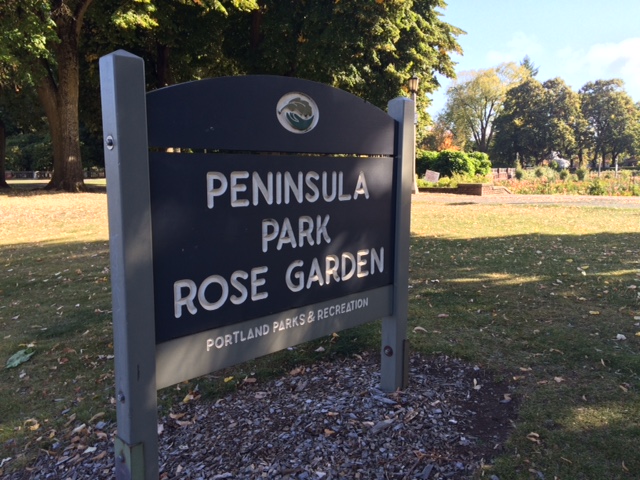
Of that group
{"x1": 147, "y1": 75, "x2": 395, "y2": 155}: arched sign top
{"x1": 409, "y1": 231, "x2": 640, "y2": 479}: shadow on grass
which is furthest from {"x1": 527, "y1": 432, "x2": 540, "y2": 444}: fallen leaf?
{"x1": 147, "y1": 75, "x2": 395, "y2": 155}: arched sign top

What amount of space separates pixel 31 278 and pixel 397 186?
5563 millimetres

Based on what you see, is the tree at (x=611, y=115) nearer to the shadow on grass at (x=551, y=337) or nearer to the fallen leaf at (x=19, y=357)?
the shadow on grass at (x=551, y=337)

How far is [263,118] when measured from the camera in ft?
7.67

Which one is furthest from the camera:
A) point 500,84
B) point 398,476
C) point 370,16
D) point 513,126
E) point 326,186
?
point 500,84

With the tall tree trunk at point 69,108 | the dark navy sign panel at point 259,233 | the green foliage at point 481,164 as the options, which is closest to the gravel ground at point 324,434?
the dark navy sign panel at point 259,233

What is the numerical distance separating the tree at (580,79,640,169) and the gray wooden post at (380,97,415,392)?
272 feet

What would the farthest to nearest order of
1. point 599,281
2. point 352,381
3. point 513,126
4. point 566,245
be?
point 513,126 < point 566,245 < point 599,281 < point 352,381

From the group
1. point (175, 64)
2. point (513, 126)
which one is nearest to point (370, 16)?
point (175, 64)

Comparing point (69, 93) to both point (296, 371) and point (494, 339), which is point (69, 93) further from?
point (494, 339)

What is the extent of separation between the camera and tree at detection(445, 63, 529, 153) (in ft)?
245

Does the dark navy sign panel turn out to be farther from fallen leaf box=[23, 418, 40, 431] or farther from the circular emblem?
fallen leaf box=[23, 418, 40, 431]

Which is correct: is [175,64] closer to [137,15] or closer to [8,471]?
[137,15]

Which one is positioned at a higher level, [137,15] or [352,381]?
[137,15]

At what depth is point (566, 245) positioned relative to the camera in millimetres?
8359
